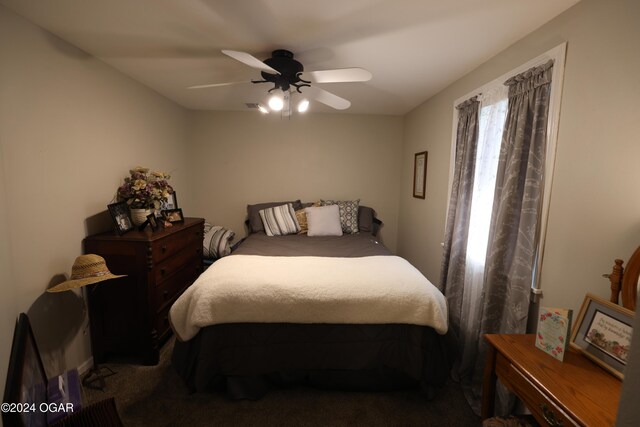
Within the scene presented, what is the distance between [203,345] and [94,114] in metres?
1.86

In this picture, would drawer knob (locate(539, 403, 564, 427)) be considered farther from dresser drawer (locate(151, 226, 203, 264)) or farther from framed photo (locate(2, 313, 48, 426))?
dresser drawer (locate(151, 226, 203, 264))

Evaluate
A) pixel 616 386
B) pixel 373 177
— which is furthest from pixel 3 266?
pixel 373 177

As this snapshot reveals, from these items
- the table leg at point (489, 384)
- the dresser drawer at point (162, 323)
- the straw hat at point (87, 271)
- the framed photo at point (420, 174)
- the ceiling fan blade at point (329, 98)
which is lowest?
the dresser drawer at point (162, 323)

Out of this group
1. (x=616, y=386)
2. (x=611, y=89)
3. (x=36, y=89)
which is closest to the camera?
(x=616, y=386)

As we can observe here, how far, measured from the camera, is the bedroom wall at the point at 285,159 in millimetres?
3740

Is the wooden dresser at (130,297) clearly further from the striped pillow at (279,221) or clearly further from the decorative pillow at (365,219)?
the decorative pillow at (365,219)

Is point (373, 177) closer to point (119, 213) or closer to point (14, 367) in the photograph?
point (119, 213)

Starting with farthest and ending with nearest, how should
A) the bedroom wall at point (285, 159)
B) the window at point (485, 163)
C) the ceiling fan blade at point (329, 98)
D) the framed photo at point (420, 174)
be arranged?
1. the bedroom wall at point (285, 159)
2. the framed photo at point (420, 174)
3. the ceiling fan blade at point (329, 98)
4. the window at point (485, 163)

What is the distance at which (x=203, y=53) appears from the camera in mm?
1972

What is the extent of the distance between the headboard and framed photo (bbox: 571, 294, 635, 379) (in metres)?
0.04

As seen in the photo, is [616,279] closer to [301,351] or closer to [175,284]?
[301,351]

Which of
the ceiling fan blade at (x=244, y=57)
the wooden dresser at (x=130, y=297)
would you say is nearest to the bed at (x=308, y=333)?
the wooden dresser at (x=130, y=297)

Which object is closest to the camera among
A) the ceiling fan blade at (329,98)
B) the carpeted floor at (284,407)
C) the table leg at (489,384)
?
the table leg at (489,384)

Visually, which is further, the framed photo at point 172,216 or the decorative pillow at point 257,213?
the decorative pillow at point 257,213
